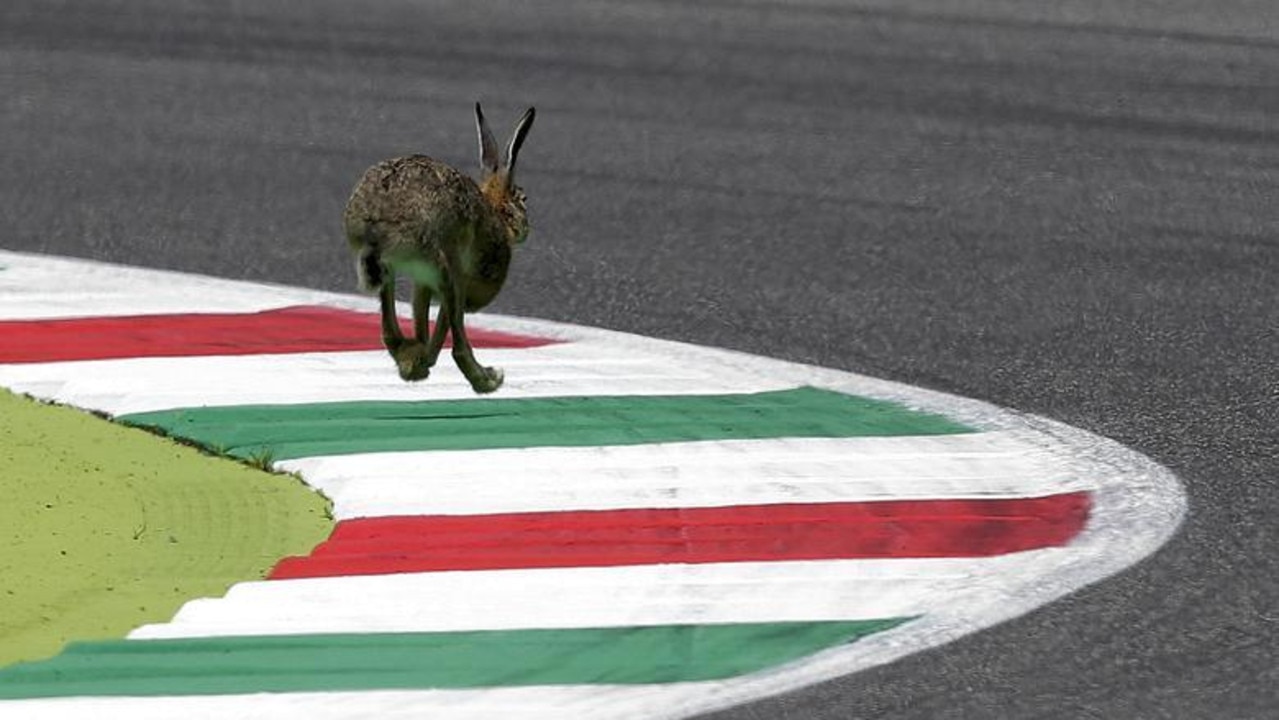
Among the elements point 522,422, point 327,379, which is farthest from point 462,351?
point 327,379

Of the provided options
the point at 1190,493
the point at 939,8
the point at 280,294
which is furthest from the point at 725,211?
the point at 939,8

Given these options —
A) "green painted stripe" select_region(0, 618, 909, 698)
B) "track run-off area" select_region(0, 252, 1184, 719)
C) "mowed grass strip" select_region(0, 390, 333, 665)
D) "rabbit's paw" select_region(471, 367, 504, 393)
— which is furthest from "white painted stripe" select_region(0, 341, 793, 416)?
"rabbit's paw" select_region(471, 367, 504, 393)

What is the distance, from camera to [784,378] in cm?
855

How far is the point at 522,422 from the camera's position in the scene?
25.9ft

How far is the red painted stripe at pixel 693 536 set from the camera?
658 cm

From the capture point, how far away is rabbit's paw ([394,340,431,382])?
5.27 meters

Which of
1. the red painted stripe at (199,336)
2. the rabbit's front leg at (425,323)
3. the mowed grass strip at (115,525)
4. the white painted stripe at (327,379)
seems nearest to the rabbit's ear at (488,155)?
the rabbit's front leg at (425,323)

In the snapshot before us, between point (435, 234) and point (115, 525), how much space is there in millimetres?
2002

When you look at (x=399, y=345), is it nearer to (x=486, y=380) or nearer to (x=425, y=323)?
(x=425, y=323)

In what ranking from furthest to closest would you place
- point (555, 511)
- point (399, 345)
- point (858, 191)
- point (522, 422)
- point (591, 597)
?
1. point (858, 191)
2. point (522, 422)
3. point (555, 511)
4. point (591, 597)
5. point (399, 345)

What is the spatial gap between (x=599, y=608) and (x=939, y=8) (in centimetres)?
979

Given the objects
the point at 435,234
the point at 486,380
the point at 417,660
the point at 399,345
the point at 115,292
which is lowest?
the point at 115,292

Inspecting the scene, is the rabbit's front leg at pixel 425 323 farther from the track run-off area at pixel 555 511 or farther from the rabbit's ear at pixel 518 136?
the track run-off area at pixel 555 511

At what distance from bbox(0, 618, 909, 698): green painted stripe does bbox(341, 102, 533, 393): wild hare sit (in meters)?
0.66
